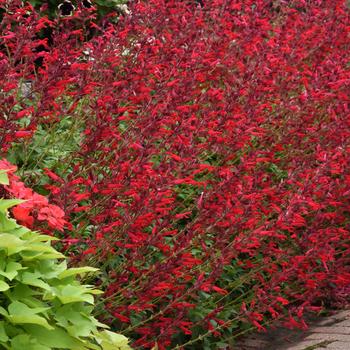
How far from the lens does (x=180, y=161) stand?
4.42 metres

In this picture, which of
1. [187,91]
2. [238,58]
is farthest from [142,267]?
[238,58]

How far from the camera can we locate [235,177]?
4.69 metres

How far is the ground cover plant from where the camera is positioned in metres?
4.42

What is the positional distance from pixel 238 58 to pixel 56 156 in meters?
1.87

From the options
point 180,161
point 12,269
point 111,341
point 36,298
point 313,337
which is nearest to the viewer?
point 12,269

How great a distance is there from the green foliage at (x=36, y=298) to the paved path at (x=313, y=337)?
2175 millimetres

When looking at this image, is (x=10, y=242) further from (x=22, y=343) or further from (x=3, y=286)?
(x=22, y=343)

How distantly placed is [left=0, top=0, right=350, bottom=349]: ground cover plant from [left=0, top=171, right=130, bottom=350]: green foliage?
618 millimetres

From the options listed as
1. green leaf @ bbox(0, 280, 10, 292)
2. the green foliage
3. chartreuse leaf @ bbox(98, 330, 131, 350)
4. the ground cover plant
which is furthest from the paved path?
green leaf @ bbox(0, 280, 10, 292)

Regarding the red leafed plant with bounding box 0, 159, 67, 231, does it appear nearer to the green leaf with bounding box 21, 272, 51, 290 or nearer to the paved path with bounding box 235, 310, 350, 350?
the green leaf with bounding box 21, 272, 51, 290

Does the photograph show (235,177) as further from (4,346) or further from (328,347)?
(4,346)

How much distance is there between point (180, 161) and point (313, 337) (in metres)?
1.74

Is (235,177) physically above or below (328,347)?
above

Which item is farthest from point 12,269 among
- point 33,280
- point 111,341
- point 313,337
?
point 313,337
